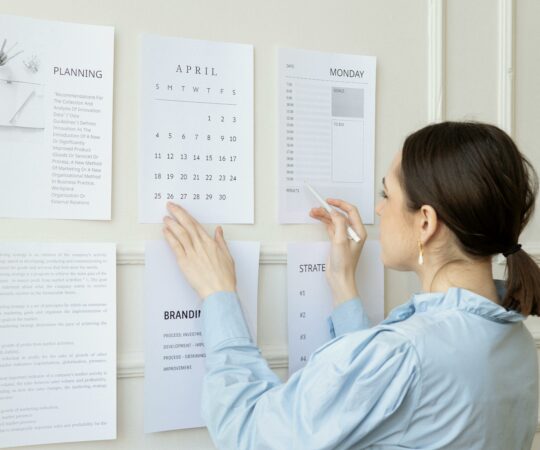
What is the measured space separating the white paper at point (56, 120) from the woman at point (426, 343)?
0.74 ft

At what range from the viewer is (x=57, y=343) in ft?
3.45

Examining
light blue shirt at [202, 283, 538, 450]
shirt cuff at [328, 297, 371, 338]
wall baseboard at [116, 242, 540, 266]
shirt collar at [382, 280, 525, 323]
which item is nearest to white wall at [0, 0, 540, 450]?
wall baseboard at [116, 242, 540, 266]

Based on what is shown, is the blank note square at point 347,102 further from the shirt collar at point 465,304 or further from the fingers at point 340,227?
the shirt collar at point 465,304

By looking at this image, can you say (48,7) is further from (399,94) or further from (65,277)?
(399,94)

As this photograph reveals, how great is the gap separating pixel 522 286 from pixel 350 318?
350 mm

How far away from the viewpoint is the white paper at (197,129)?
112cm

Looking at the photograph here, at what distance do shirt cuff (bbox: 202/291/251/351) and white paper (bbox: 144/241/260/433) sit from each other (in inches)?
3.5

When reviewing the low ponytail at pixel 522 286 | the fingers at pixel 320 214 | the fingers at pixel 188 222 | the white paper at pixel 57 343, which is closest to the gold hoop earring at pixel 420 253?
the low ponytail at pixel 522 286

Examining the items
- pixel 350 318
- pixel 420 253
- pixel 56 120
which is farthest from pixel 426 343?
pixel 56 120

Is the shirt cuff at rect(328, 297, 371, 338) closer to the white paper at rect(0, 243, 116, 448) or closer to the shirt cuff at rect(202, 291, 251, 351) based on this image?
the shirt cuff at rect(202, 291, 251, 351)

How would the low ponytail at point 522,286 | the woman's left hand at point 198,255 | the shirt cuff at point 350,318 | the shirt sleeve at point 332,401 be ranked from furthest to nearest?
the shirt cuff at point 350,318, the woman's left hand at point 198,255, the low ponytail at point 522,286, the shirt sleeve at point 332,401

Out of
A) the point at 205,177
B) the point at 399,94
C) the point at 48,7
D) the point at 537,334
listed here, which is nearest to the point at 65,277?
the point at 205,177

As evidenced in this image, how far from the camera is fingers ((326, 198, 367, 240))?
1.21 metres

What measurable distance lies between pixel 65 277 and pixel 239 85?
50cm
